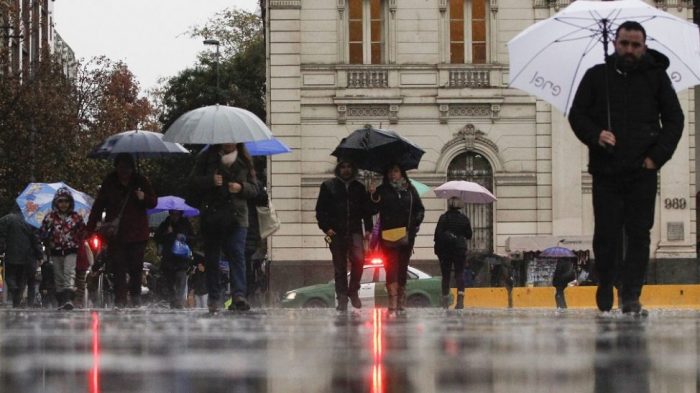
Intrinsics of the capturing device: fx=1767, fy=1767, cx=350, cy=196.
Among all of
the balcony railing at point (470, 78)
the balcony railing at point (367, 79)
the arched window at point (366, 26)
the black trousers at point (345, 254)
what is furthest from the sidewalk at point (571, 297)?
the black trousers at point (345, 254)

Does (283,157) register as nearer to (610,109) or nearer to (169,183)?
(169,183)

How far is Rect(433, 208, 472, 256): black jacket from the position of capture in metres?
25.0

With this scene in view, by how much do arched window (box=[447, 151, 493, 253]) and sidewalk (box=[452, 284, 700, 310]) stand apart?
9.23 metres

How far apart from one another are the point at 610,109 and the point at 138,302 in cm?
805

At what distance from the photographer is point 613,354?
27.1 ft

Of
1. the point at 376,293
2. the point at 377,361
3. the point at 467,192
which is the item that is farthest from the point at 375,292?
the point at 377,361

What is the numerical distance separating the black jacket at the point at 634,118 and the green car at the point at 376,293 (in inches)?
887

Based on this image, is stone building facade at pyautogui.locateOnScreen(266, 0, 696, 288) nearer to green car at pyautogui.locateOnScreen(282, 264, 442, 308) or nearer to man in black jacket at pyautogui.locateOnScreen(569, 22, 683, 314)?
green car at pyautogui.locateOnScreen(282, 264, 442, 308)

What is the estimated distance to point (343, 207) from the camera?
18969 mm

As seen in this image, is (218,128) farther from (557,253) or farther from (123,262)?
(557,253)

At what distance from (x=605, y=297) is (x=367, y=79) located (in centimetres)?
3447

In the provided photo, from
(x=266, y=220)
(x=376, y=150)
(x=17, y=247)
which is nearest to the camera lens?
(x=266, y=220)

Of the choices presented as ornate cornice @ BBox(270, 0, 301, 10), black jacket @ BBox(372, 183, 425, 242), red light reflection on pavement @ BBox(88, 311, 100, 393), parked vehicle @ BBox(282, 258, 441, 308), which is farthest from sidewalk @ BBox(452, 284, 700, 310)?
red light reflection on pavement @ BBox(88, 311, 100, 393)

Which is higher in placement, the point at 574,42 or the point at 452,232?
the point at 574,42
